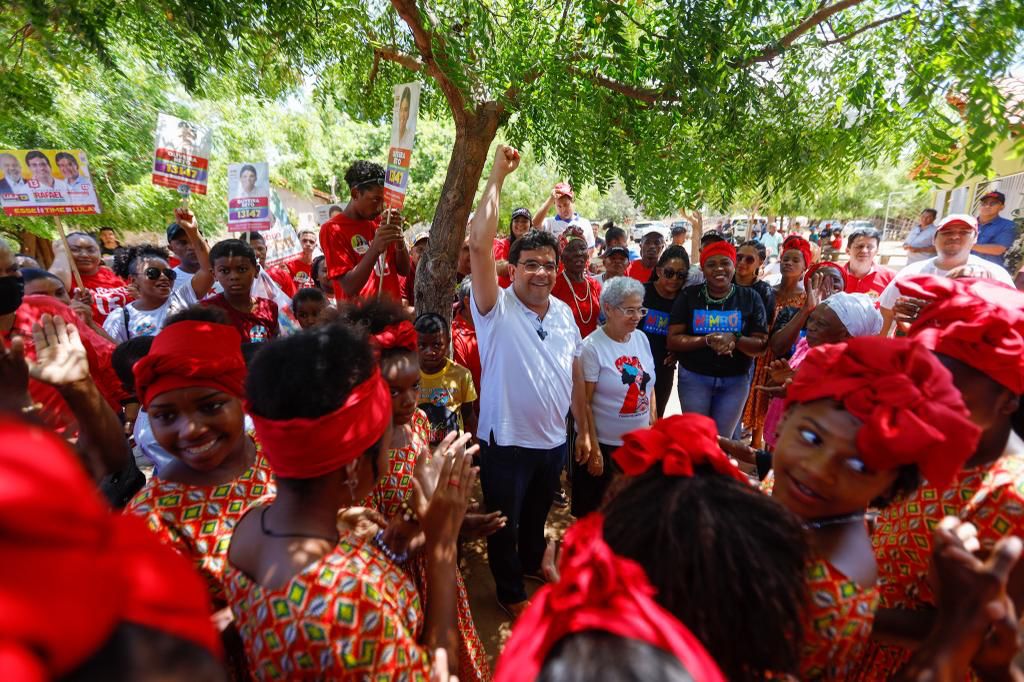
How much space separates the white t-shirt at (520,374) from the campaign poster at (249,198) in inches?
150

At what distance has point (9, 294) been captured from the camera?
235 cm

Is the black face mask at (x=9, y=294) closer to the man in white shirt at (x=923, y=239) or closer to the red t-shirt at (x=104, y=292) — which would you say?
the red t-shirt at (x=104, y=292)

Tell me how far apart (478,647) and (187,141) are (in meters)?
4.70

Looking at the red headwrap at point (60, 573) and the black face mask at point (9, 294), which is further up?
the red headwrap at point (60, 573)

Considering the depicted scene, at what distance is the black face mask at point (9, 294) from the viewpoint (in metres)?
2.31

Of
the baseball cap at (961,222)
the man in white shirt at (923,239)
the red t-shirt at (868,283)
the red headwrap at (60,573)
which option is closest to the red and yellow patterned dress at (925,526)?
the red headwrap at (60,573)

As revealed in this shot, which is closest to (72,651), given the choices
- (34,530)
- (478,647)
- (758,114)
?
(34,530)

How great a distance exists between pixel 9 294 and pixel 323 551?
239 centimetres

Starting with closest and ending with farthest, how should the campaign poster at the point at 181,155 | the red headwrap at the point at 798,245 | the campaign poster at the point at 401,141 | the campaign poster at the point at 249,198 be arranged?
the campaign poster at the point at 401,141, the campaign poster at the point at 181,155, the red headwrap at the point at 798,245, the campaign poster at the point at 249,198

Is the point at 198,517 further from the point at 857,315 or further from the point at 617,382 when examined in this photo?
the point at 857,315

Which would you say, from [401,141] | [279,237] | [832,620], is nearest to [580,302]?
[401,141]

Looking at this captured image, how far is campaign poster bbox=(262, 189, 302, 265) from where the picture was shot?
7.81m

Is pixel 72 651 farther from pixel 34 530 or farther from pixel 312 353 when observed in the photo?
pixel 312 353

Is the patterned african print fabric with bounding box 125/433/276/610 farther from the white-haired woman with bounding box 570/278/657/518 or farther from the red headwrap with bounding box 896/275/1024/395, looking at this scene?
the red headwrap with bounding box 896/275/1024/395
